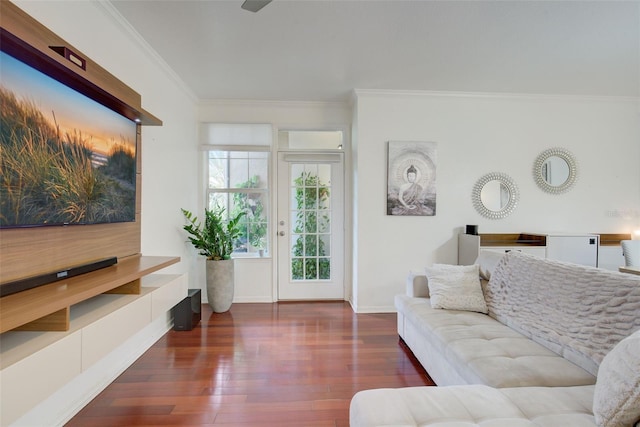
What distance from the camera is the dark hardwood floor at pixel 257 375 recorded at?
1.71 metres

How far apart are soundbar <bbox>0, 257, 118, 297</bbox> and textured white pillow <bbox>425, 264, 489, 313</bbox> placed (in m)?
2.29

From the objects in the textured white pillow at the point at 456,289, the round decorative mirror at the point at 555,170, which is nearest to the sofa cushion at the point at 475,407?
the textured white pillow at the point at 456,289

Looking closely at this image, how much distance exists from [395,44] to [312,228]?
2311mm

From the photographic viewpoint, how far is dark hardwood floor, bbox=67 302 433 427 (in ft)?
5.60

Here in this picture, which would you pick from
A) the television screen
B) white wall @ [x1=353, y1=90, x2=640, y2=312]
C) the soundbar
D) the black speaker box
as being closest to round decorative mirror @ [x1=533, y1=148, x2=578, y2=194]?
white wall @ [x1=353, y1=90, x2=640, y2=312]

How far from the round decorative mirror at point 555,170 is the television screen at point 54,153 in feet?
14.2

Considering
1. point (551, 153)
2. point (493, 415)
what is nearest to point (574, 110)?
point (551, 153)

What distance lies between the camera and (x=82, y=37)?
1.79 m

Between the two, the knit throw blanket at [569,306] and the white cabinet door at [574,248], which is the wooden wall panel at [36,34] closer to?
the knit throw blanket at [569,306]

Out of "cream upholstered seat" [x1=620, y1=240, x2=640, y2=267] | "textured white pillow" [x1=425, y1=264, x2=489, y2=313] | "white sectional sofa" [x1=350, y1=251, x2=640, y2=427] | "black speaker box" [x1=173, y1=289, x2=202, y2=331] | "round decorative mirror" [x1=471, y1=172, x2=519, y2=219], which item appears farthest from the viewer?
"round decorative mirror" [x1=471, y1=172, x2=519, y2=219]

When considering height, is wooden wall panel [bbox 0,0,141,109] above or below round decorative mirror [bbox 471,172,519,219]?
above

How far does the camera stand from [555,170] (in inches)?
143

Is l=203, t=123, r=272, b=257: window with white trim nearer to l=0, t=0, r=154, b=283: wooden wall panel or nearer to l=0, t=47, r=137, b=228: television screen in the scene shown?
l=0, t=0, r=154, b=283: wooden wall panel

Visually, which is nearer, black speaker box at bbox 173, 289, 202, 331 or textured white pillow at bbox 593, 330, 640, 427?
textured white pillow at bbox 593, 330, 640, 427
